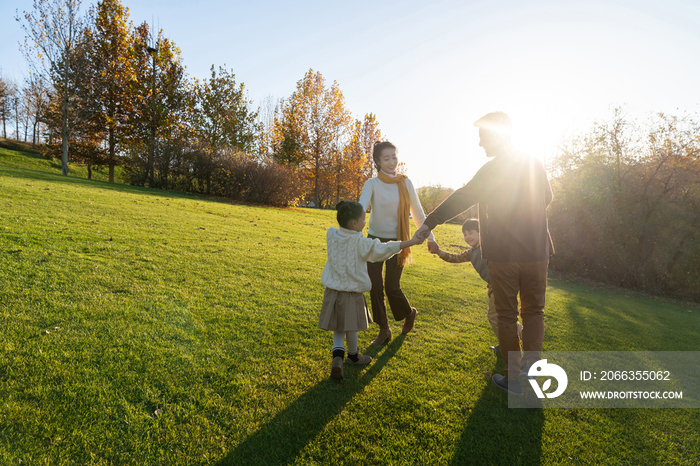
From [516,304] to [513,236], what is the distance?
63cm

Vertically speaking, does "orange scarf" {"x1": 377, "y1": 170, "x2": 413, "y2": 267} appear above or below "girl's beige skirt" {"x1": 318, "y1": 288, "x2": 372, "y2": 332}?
above

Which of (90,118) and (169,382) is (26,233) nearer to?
(169,382)

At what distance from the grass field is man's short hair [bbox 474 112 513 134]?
245 cm

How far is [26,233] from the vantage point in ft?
21.0

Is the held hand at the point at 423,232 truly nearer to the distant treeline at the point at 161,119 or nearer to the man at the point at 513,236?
the man at the point at 513,236

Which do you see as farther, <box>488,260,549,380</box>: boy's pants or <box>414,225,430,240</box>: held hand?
<box>414,225,430,240</box>: held hand

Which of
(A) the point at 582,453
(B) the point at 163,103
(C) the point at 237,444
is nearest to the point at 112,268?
(C) the point at 237,444

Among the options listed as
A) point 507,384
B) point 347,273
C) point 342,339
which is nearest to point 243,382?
point 342,339

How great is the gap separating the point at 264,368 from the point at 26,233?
6.37 m

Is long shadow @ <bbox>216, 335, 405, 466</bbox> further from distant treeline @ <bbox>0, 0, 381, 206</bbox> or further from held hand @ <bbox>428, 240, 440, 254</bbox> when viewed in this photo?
distant treeline @ <bbox>0, 0, 381, 206</bbox>

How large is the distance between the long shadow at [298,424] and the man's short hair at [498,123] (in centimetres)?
261

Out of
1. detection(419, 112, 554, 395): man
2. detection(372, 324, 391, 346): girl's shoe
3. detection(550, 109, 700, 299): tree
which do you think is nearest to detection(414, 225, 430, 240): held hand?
detection(419, 112, 554, 395): man

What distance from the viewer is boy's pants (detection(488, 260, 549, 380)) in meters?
2.93

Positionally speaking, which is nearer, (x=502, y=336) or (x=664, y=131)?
(x=502, y=336)
